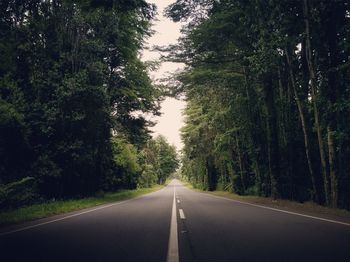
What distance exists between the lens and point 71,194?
21.5 metres

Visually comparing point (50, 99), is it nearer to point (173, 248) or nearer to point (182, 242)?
point (182, 242)

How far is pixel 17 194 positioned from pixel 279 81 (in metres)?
16.0

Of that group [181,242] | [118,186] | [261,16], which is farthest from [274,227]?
[118,186]

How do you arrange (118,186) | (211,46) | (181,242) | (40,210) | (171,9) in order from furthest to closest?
(118,186), (211,46), (171,9), (40,210), (181,242)

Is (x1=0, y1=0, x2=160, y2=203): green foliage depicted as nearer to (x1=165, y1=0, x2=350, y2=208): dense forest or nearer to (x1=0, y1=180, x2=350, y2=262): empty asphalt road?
(x1=165, y1=0, x2=350, y2=208): dense forest

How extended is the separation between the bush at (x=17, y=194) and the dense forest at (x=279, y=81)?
1073 cm

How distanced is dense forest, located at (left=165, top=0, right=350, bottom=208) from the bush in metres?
10.7

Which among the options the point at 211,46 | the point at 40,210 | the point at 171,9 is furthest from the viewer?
the point at 211,46

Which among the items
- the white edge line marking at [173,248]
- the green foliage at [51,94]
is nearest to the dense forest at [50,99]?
the green foliage at [51,94]

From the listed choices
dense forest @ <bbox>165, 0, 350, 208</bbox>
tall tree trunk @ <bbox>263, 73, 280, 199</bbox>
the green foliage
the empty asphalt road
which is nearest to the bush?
the green foliage

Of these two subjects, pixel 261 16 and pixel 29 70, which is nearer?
pixel 261 16

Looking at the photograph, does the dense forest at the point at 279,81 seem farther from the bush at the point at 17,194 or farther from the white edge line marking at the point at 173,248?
the bush at the point at 17,194

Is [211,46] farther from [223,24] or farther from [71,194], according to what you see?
[71,194]

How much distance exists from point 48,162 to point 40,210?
5399 millimetres
